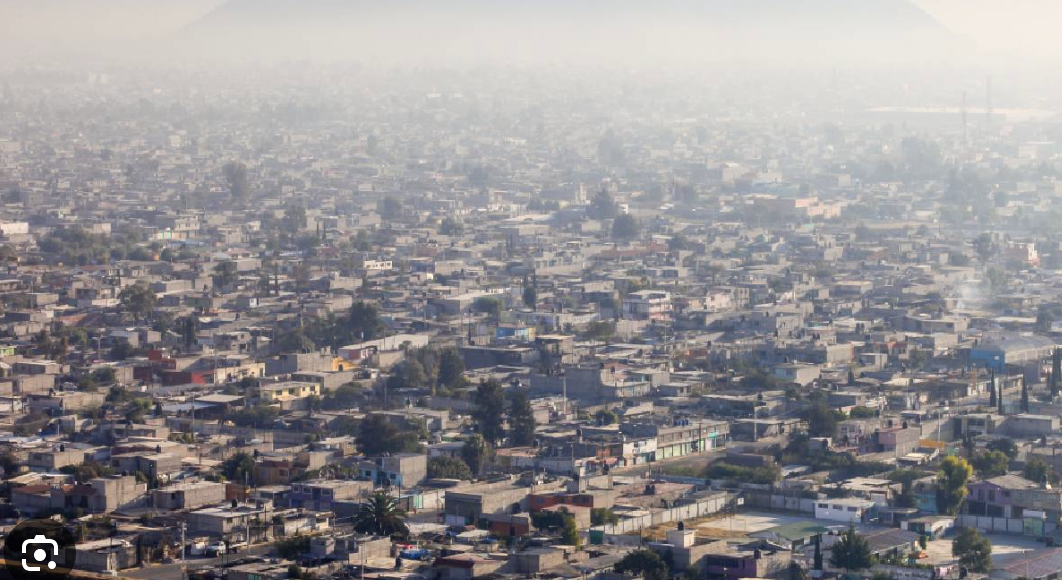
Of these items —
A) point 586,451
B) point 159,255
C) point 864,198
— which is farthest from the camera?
point 864,198

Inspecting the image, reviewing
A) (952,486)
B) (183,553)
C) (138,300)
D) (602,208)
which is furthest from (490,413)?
(602,208)

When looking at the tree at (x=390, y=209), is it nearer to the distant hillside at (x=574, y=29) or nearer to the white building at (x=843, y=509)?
the white building at (x=843, y=509)

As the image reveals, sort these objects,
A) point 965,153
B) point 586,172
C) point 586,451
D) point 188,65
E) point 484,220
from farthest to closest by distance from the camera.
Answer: point 188,65, point 965,153, point 586,172, point 484,220, point 586,451

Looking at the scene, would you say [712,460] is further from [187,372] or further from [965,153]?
[965,153]

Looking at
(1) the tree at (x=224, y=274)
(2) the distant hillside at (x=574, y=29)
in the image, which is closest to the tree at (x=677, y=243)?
(1) the tree at (x=224, y=274)

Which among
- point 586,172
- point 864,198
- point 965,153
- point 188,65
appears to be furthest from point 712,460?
point 188,65

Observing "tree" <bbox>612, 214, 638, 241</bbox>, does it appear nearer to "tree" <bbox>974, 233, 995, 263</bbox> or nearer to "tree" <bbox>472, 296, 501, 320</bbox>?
"tree" <bbox>974, 233, 995, 263</bbox>
